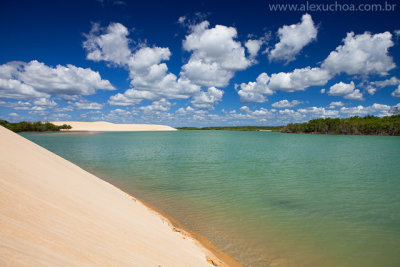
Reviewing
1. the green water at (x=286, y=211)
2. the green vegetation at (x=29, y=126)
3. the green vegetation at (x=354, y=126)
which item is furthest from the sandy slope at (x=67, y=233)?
the green vegetation at (x=354, y=126)

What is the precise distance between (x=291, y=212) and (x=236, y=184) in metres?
4.30

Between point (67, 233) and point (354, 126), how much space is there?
425 ft

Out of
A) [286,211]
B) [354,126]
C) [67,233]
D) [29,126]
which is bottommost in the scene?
[286,211]

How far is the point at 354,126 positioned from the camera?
106 meters

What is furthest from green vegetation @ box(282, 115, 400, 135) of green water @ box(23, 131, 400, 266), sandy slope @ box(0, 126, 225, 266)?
sandy slope @ box(0, 126, 225, 266)

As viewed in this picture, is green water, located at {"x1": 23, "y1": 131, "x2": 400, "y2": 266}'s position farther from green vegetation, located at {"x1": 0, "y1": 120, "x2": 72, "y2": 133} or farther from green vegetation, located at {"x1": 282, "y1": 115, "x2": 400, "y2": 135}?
green vegetation, located at {"x1": 0, "y1": 120, "x2": 72, "y2": 133}

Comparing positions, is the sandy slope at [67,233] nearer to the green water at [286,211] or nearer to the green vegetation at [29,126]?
the green water at [286,211]

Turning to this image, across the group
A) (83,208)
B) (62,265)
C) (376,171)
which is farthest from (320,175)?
(62,265)

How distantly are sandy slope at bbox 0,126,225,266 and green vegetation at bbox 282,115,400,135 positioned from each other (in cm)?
12238

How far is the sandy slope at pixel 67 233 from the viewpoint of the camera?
2.15 m

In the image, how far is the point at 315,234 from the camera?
652 centimetres

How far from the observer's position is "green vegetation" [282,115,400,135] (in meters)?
95.3

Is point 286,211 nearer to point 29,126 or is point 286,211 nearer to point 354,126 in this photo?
point 354,126

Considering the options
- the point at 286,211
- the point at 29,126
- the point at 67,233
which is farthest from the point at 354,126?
the point at 29,126
